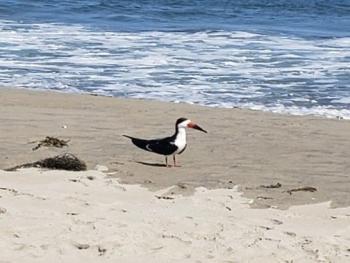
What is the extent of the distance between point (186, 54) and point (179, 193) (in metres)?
11.6

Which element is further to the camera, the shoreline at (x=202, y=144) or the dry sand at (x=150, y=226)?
the shoreline at (x=202, y=144)

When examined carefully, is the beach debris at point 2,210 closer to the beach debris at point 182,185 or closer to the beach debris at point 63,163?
the beach debris at point 63,163

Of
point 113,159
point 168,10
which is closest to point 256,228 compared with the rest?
point 113,159

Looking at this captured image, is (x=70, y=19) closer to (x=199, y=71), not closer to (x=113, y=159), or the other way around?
(x=199, y=71)

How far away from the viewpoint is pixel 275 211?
6.71 metres

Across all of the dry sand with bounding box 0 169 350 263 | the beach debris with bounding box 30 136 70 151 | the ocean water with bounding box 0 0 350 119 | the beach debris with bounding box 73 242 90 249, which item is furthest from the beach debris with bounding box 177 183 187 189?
the ocean water with bounding box 0 0 350 119

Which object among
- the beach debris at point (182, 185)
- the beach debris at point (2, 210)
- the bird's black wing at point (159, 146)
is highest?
the beach debris at point (2, 210)

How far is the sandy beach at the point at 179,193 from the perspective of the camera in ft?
18.6

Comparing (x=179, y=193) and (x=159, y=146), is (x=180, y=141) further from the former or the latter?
(x=179, y=193)

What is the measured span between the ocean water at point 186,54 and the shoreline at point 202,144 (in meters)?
1.31

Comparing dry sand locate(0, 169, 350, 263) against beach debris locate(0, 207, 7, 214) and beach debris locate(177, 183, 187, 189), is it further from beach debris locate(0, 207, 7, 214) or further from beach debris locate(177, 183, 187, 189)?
beach debris locate(177, 183, 187, 189)

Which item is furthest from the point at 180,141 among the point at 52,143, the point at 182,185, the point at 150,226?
the point at 150,226

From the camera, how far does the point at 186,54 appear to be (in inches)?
738

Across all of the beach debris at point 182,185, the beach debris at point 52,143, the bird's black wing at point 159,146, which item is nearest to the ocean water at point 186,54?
the beach debris at point 52,143
